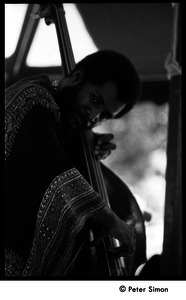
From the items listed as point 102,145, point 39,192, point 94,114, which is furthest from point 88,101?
point 39,192

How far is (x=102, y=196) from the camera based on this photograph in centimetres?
101

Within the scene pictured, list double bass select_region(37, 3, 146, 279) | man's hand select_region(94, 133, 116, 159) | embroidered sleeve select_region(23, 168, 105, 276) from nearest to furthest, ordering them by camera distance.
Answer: embroidered sleeve select_region(23, 168, 105, 276)
double bass select_region(37, 3, 146, 279)
man's hand select_region(94, 133, 116, 159)

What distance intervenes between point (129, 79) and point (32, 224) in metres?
0.40

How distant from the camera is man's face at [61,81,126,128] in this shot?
979mm

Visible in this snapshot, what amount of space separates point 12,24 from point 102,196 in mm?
571

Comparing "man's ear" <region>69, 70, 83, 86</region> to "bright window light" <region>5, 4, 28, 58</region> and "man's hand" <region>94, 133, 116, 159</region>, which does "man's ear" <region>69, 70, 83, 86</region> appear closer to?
"man's hand" <region>94, 133, 116, 159</region>

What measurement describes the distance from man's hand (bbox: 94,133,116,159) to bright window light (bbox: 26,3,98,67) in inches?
7.8

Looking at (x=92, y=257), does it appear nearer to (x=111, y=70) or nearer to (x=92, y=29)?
(x=111, y=70)

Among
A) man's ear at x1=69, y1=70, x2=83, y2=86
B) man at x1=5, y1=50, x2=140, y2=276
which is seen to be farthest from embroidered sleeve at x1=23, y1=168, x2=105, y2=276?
man's ear at x1=69, y1=70, x2=83, y2=86

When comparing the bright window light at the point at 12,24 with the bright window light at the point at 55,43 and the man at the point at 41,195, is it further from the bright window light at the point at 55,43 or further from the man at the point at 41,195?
the man at the point at 41,195

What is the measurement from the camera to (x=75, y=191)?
861 millimetres

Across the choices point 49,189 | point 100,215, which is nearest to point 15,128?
point 49,189

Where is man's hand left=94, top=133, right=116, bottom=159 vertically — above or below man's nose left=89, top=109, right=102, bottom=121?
below

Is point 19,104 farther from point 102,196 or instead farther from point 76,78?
point 102,196
